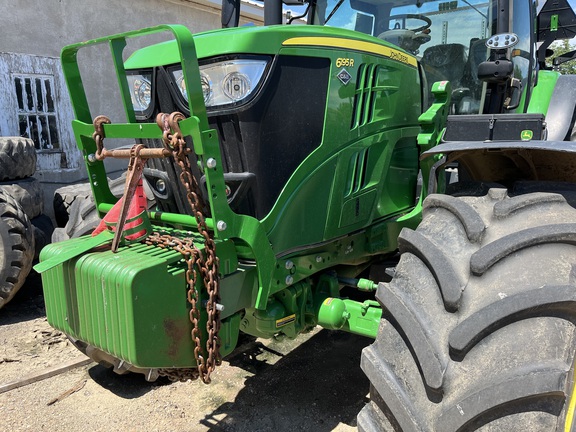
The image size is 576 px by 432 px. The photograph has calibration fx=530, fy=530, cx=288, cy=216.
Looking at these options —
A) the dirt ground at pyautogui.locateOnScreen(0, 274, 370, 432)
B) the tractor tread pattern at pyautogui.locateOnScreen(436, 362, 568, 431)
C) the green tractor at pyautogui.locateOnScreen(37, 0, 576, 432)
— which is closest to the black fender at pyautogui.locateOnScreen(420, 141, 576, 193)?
the green tractor at pyautogui.locateOnScreen(37, 0, 576, 432)

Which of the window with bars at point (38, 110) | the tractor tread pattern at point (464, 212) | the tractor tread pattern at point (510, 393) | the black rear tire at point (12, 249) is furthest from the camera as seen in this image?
the window with bars at point (38, 110)

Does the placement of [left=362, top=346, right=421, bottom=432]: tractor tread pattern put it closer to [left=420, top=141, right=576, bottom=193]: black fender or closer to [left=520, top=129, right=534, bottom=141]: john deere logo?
[left=420, top=141, right=576, bottom=193]: black fender

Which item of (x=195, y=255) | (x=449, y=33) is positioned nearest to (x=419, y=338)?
Result: (x=195, y=255)

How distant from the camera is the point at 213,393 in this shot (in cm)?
327

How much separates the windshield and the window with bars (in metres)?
5.27

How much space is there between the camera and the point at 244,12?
9.41 metres

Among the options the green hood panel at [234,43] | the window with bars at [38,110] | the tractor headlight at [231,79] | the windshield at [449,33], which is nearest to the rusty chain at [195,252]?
the tractor headlight at [231,79]

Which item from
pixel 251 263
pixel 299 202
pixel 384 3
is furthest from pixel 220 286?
pixel 384 3

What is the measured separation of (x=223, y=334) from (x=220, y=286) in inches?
9.2

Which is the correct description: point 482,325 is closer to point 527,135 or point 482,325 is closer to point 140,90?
point 527,135

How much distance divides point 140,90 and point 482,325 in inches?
67.0

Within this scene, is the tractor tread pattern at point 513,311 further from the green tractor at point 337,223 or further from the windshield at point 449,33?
the windshield at point 449,33

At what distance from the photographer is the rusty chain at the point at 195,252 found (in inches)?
77.3

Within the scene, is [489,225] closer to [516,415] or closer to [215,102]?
[516,415]
